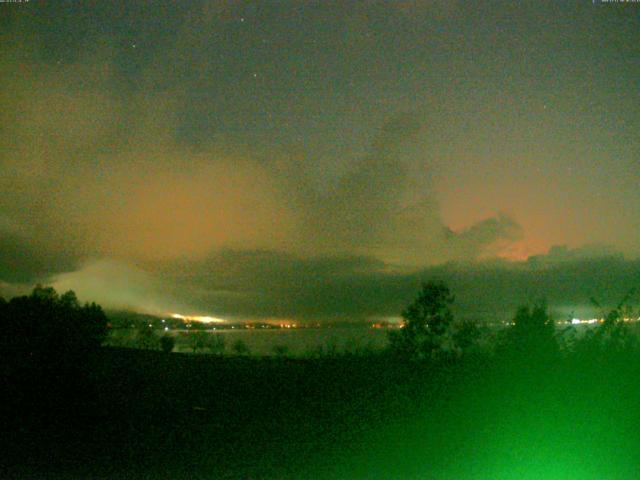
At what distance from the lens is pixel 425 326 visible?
71.5 ft

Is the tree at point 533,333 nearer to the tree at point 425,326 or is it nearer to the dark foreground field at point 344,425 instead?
the dark foreground field at point 344,425

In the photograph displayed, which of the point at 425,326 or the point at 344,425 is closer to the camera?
the point at 344,425

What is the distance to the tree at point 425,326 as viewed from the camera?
2144 cm

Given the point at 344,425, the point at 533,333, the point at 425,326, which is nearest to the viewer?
the point at 344,425

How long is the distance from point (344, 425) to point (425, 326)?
9.95 meters

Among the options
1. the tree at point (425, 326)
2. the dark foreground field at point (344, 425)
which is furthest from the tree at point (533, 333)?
the tree at point (425, 326)

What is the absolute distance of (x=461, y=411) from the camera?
41.1 feet

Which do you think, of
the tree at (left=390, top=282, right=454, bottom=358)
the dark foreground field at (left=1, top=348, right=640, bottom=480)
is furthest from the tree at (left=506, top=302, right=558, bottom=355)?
the tree at (left=390, top=282, right=454, bottom=358)

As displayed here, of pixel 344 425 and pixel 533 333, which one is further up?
pixel 533 333

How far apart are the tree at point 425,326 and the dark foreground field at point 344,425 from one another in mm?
5173

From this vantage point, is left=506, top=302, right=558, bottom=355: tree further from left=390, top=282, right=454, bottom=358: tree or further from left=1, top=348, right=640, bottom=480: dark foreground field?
left=390, top=282, right=454, bottom=358: tree

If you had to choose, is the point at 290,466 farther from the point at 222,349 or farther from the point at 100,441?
the point at 222,349

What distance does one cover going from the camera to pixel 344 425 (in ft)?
40.5

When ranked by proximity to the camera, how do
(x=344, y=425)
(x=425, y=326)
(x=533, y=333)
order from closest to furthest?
1. (x=344, y=425)
2. (x=533, y=333)
3. (x=425, y=326)
